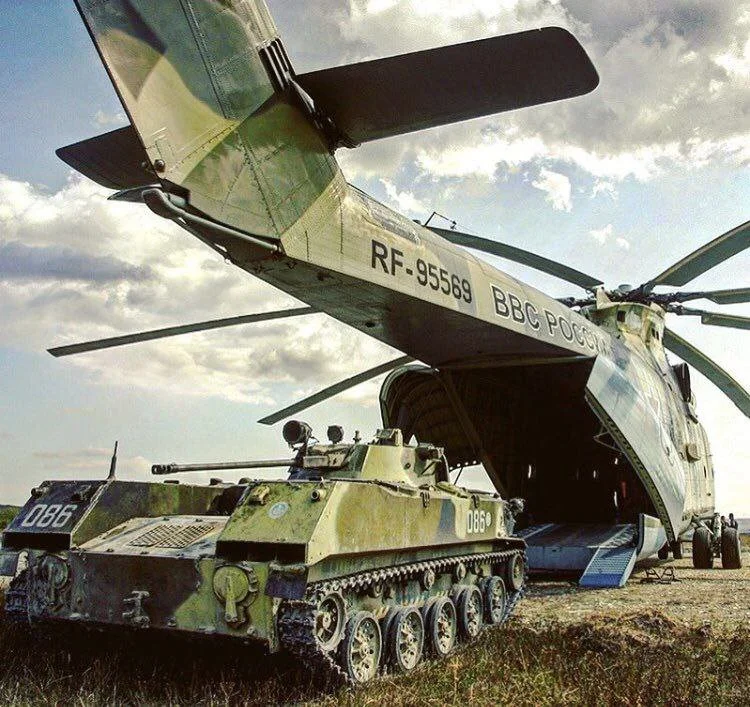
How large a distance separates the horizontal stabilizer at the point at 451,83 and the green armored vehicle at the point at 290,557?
3123 mm

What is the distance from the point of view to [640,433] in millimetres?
12539

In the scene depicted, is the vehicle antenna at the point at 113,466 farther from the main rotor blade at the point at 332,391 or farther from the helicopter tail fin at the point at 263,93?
the main rotor blade at the point at 332,391

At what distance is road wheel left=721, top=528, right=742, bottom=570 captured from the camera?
15.6 meters

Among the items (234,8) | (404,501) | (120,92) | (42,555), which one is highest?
(234,8)

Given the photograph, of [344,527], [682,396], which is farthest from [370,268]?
[682,396]

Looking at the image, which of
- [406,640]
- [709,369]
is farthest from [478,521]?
[709,369]

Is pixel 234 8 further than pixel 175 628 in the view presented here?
Yes

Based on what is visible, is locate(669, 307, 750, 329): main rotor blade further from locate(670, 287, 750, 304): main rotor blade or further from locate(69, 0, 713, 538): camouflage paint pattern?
locate(69, 0, 713, 538): camouflage paint pattern

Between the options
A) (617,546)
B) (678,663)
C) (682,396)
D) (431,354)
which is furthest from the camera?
(682,396)

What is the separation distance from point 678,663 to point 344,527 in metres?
3.12

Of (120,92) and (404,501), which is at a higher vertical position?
(120,92)

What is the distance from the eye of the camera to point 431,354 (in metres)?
12.1

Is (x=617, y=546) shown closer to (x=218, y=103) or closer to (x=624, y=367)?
(x=624, y=367)

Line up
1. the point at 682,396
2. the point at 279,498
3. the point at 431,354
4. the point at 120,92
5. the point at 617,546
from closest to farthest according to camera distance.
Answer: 1. the point at 120,92
2. the point at 279,498
3. the point at 431,354
4. the point at 617,546
5. the point at 682,396
